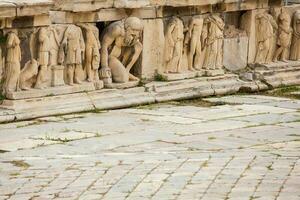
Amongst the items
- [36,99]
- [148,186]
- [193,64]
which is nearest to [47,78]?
[36,99]

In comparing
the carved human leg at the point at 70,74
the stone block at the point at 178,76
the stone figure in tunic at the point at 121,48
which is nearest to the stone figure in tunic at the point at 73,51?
the carved human leg at the point at 70,74

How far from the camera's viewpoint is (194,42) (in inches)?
671

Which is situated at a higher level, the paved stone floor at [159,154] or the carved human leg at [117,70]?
the carved human leg at [117,70]

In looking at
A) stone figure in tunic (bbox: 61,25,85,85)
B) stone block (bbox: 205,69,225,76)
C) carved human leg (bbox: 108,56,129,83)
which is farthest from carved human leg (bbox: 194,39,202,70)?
stone figure in tunic (bbox: 61,25,85,85)

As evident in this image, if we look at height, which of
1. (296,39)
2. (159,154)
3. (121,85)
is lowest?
(159,154)

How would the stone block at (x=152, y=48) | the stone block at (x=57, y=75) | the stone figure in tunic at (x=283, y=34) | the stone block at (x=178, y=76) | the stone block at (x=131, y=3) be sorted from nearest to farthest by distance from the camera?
1. the stone block at (x=57, y=75)
2. the stone block at (x=131, y=3)
3. the stone block at (x=152, y=48)
4. the stone block at (x=178, y=76)
5. the stone figure in tunic at (x=283, y=34)

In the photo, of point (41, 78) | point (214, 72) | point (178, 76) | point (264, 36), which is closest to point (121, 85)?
point (178, 76)

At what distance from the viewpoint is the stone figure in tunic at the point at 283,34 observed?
1856 cm

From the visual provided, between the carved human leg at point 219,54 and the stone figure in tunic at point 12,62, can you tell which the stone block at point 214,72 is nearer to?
the carved human leg at point 219,54

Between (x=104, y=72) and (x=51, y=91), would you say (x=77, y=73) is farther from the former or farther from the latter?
(x=51, y=91)

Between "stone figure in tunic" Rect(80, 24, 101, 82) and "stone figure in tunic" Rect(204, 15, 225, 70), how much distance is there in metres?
2.38

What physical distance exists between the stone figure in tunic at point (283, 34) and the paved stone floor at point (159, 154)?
2507mm

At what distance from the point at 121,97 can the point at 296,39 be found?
4499 millimetres

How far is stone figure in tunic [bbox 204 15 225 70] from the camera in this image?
17344 millimetres
